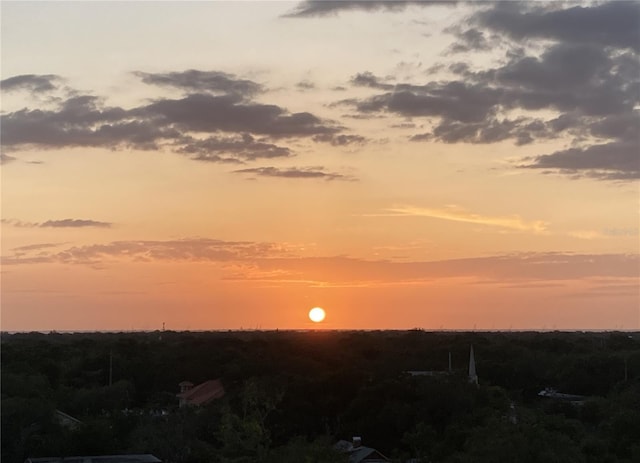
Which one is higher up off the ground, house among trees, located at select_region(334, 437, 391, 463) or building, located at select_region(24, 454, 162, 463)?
building, located at select_region(24, 454, 162, 463)

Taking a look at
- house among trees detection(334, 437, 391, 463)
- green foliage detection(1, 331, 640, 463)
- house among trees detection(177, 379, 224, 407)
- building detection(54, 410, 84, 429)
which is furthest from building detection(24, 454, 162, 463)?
house among trees detection(177, 379, 224, 407)

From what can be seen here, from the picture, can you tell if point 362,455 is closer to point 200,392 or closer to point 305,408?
point 305,408

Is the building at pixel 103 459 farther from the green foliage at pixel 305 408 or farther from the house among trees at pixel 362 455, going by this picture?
the house among trees at pixel 362 455

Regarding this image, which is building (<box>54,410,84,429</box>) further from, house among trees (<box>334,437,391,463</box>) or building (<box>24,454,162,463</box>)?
house among trees (<box>334,437,391,463</box>)

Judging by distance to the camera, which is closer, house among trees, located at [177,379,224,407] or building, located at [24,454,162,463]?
building, located at [24,454,162,463]

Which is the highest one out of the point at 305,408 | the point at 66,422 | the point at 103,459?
the point at 66,422

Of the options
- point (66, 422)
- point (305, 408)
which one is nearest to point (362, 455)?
point (305, 408)

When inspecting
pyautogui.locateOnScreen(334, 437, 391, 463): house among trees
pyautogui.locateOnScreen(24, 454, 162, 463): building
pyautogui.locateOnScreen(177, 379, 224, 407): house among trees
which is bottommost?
pyautogui.locateOnScreen(334, 437, 391, 463): house among trees

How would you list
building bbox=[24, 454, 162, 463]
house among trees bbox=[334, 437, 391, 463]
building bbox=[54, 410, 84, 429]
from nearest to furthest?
building bbox=[24, 454, 162, 463] → building bbox=[54, 410, 84, 429] → house among trees bbox=[334, 437, 391, 463]

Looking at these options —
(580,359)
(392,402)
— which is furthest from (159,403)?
(580,359)

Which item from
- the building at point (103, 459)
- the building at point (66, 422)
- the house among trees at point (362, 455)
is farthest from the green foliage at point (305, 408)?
the house among trees at point (362, 455)
